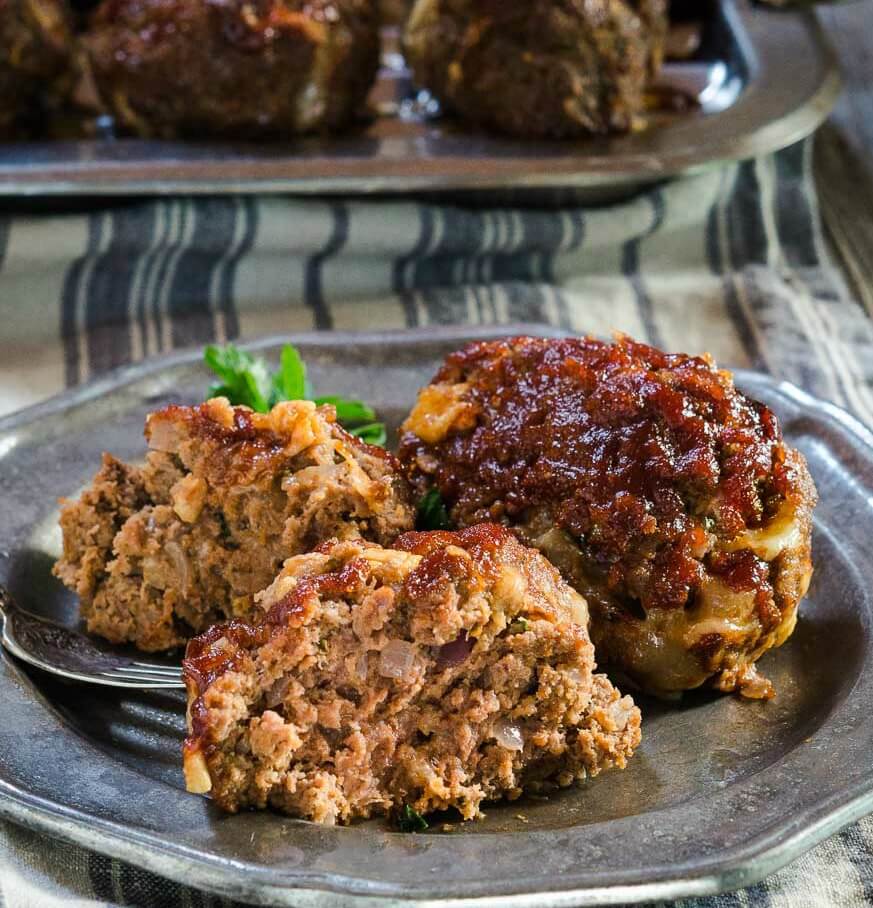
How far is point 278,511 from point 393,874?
1.16 metres

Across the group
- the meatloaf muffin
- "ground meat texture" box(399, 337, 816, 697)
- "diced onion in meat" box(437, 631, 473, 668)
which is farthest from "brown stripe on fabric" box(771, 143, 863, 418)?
"diced onion in meat" box(437, 631, 473, 668)

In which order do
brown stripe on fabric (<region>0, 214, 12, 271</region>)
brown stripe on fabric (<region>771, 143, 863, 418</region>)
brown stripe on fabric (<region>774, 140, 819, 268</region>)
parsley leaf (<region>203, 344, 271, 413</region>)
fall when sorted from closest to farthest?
parsley leaf (<region>203, 344, 271, 413</region>) < brown stripe on fabric (<region>0, 214, 12, 271</region>) < brown stripe on fabric (<region>771, 143, 863, 418</region>) < brown stripe on fabric (<region>774, 140, 819, 268</region>)

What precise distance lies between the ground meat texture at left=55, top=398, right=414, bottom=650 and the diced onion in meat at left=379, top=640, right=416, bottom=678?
547mm

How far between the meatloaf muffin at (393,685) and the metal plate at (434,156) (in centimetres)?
335

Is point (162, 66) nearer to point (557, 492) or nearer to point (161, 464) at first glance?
point (161, 464)

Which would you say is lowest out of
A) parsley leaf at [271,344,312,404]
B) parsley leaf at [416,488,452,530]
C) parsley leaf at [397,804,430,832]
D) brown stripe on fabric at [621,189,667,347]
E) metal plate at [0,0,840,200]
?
brown stripe on fabric at [621,189,667,347]

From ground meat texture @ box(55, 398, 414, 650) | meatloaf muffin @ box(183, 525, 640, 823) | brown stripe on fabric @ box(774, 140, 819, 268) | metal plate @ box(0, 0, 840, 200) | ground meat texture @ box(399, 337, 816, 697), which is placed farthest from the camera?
brown stripe on fabric @ box(774, 140, 819, 268)

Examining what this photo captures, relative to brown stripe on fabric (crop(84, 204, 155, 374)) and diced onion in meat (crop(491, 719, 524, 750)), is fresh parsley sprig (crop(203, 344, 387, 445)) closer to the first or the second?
diced onion in meat (crop(491, 719, 524, 750))

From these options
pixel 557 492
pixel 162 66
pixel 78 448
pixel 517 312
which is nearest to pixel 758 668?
pixel 557 492

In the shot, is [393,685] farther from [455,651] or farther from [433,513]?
[433,513]

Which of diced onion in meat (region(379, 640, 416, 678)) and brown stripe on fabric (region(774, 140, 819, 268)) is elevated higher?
diced onion in meat (region(379, 640, 416, 678))

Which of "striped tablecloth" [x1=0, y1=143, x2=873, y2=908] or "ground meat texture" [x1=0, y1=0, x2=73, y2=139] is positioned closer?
"striped tablecloth" [x1=0, y1=143, x2=873, y2=908]

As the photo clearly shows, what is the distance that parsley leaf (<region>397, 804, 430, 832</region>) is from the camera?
11.0 feet

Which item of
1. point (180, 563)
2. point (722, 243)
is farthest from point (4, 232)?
point (722, 243)
